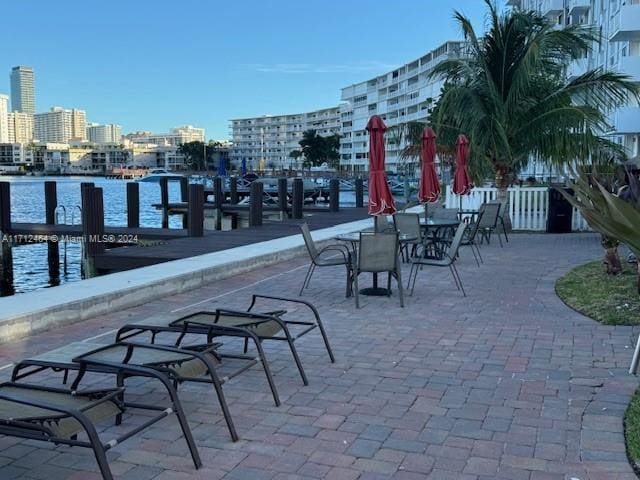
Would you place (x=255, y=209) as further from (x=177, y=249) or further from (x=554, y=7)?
(x=554, y=7)

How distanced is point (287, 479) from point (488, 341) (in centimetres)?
320

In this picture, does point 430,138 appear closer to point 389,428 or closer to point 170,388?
point 389,428

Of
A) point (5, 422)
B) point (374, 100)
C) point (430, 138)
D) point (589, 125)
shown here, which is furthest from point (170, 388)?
point (374, 100)

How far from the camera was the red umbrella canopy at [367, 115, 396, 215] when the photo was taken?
29.7ft

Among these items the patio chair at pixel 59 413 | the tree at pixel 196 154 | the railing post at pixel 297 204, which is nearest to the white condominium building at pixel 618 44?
the railing post at pixel 297 204

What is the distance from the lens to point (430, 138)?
39.5ft

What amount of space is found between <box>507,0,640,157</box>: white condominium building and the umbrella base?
17.3 metres

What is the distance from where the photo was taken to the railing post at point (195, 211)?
16.5 m

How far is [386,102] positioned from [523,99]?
109 metres

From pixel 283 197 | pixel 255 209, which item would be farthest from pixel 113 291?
pixel 283 197

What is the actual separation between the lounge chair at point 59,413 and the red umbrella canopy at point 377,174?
6.27 m

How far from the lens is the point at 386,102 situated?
403 feet

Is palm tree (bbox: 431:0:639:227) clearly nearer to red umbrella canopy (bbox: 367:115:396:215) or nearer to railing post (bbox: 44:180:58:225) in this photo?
red umbrella canopy (bbox: 367:115:396:215)

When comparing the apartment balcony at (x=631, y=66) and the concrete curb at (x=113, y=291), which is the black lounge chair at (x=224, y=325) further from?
the apartment balcony at (x=631, y=66)
